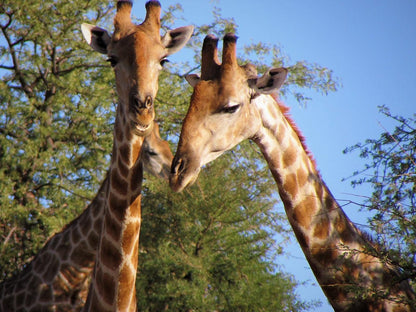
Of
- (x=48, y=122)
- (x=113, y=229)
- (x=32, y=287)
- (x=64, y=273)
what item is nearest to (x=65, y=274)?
(x=64, y=273)

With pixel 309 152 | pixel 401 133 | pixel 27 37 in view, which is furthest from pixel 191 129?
pixel 27 37

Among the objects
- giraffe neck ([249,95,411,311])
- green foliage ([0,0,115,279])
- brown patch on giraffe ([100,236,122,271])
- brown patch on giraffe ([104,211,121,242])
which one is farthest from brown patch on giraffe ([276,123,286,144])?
green foliage ([0,0,115,279])

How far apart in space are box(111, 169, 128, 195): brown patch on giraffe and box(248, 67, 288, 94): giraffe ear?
136 centimetres

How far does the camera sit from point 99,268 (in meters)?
4.95

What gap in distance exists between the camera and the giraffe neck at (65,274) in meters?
6.25

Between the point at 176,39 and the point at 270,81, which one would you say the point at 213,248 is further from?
the point at 270,81

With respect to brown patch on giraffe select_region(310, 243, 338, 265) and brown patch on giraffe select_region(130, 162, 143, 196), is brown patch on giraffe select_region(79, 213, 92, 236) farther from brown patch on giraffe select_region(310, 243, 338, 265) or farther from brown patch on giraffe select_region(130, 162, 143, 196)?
brown patch on giraffe select_region(310, 243, 338, 265)

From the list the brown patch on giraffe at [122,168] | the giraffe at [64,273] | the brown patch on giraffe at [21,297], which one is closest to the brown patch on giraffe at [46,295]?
the giraffe at [64,273]

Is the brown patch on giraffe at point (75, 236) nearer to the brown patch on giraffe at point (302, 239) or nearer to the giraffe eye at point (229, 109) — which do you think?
the giraffe eye at point (229, 109)

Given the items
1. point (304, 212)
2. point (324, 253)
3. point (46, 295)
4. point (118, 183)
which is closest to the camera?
point (324, 253)

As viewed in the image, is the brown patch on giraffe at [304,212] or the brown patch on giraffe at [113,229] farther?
the brown patch on giraffe at [113,229]

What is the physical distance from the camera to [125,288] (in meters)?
4.84

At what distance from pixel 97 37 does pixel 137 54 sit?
2.32ft

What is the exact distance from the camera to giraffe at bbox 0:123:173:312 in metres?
6.25
